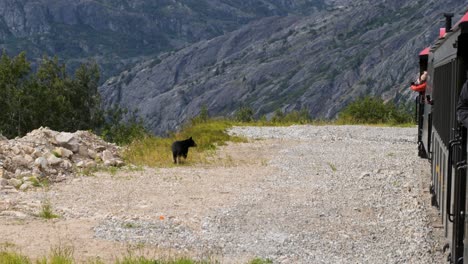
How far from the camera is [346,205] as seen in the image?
43.4 ft

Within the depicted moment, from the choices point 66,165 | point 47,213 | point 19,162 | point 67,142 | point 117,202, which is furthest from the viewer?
point 67,142

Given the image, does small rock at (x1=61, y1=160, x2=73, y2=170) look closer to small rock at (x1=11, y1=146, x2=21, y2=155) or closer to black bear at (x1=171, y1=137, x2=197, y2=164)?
small rock at (x1=11, y1=146, x2=21, y2=155)

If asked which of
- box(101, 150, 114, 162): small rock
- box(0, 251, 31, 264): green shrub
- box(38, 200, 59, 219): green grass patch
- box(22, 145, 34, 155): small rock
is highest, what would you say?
box(22, 145, 34, 155): small rock

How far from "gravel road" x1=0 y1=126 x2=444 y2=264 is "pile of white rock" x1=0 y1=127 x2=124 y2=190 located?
0.82 meters

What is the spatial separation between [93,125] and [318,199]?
48960 millimetres

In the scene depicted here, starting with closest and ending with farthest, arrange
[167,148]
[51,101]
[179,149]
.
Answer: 1. [179,149]
2. [167,148]
3. [51,101]

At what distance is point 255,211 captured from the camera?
41.8 ft

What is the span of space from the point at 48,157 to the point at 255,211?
25.4ft

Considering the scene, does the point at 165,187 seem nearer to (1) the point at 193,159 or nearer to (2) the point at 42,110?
(1) the point at 193,159

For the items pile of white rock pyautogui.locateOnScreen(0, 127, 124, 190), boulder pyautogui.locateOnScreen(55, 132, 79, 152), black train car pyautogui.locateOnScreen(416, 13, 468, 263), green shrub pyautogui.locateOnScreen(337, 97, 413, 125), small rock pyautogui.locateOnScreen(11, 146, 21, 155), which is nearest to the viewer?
black train car pyautogui.locateOnScreen(416, 13, 468, 263)

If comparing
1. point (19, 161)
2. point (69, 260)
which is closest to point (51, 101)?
point (19, 161)

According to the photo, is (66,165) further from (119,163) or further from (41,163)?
(119,163)

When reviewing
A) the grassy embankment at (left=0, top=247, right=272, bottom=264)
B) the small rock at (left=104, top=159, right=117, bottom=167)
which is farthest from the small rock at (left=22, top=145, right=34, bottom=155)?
the grassy embankment at (left=0, top=247, right=272, bottom=264)

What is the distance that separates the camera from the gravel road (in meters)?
9.87
